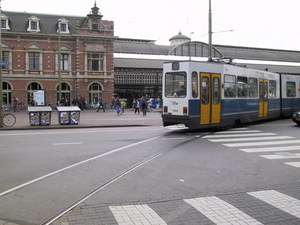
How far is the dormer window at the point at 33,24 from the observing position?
42.5 metres

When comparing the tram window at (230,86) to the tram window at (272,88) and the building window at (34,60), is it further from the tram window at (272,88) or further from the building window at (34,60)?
the building window at (34,60)

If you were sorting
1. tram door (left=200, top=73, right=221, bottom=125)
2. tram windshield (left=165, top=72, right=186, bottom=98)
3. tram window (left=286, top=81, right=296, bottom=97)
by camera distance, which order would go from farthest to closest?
tram window (left=286, top=81, right=296, bottom=97) → tram door (left=200, top=73, right=221, bottom=125) → tram windshield (left=165, top=72, right=186, bottom=98)

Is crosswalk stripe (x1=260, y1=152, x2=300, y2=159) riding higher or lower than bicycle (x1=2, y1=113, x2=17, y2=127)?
lower

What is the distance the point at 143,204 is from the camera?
554 centimetres

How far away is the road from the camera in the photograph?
16.7 feet

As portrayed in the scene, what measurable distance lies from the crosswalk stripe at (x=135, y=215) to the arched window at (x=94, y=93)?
39974 millimetres

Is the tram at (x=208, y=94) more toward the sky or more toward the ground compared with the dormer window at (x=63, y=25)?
more toward the ground

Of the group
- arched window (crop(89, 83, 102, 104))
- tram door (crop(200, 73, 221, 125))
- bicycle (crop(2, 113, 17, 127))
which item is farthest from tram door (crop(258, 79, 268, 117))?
arched window (crop(89, 83, 102, 104))

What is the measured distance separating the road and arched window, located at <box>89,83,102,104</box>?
108 ft

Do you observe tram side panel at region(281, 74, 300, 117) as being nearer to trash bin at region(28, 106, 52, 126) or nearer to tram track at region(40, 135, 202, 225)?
tram track at region(40, 135, 202, 225)

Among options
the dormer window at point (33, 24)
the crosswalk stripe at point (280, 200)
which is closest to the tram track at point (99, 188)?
the crosswalk stripe at point (280, 200)

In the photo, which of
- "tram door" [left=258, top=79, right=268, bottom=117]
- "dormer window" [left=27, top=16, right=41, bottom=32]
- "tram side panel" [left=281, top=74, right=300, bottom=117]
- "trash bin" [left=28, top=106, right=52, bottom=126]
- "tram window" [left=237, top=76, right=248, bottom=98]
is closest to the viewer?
"tram window" [left=237, top=76, right=248, bottom=98]

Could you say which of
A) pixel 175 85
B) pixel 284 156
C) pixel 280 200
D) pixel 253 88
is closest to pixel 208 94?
pixel 175 85

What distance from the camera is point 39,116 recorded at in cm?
1889
